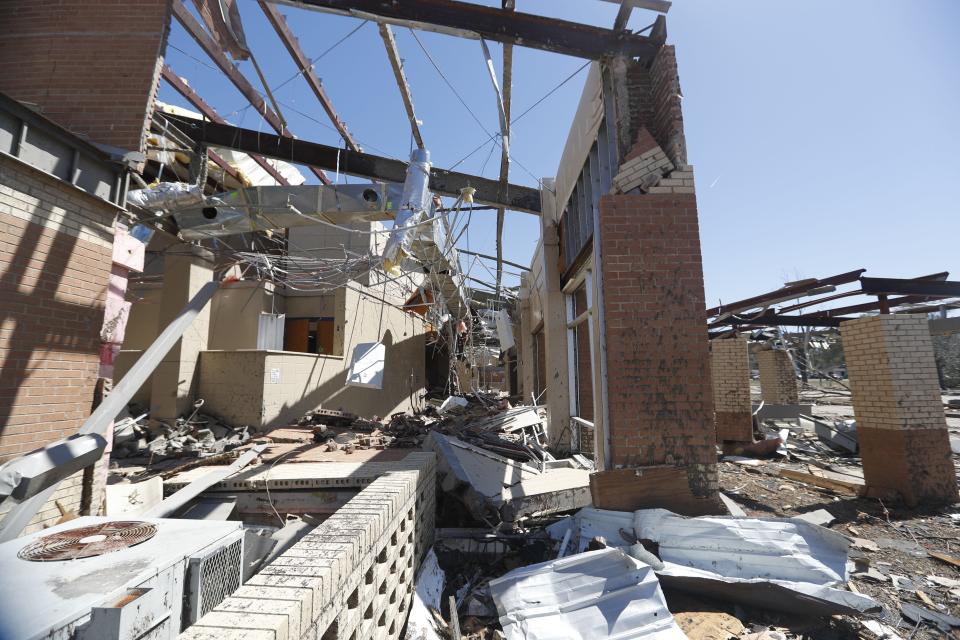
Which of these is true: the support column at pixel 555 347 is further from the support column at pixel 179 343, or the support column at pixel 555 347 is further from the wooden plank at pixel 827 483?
the support column at pixel 179 343

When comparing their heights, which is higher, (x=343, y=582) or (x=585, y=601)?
(x=343, y=582)

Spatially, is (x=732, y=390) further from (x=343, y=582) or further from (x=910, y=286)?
(x=343, y=582)

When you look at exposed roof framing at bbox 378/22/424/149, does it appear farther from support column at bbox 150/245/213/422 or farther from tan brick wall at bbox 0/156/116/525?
support column at bbox 150/245/213/422

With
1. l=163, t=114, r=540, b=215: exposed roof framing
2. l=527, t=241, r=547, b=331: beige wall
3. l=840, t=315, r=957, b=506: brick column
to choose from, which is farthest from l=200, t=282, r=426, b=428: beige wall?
l=840, t=315, r=957, b=506: brick column

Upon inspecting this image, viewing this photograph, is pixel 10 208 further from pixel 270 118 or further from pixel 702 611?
pixel 702 611

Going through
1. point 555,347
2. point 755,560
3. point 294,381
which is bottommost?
point 755,560

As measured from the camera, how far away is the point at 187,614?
2.42 meters

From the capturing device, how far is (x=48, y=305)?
14.6 feet

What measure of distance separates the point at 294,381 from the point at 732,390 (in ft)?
34.1

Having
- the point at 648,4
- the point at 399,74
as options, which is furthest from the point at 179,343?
the point at 648,4

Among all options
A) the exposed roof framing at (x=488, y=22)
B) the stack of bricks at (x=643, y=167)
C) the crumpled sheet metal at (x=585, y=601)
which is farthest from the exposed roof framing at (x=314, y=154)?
the crumpled sheet metal at (x=585, y=601)

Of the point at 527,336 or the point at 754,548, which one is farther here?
the point at 527,336

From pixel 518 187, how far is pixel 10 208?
22.8ft

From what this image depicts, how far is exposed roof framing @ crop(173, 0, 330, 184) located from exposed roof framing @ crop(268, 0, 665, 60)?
3.46m
